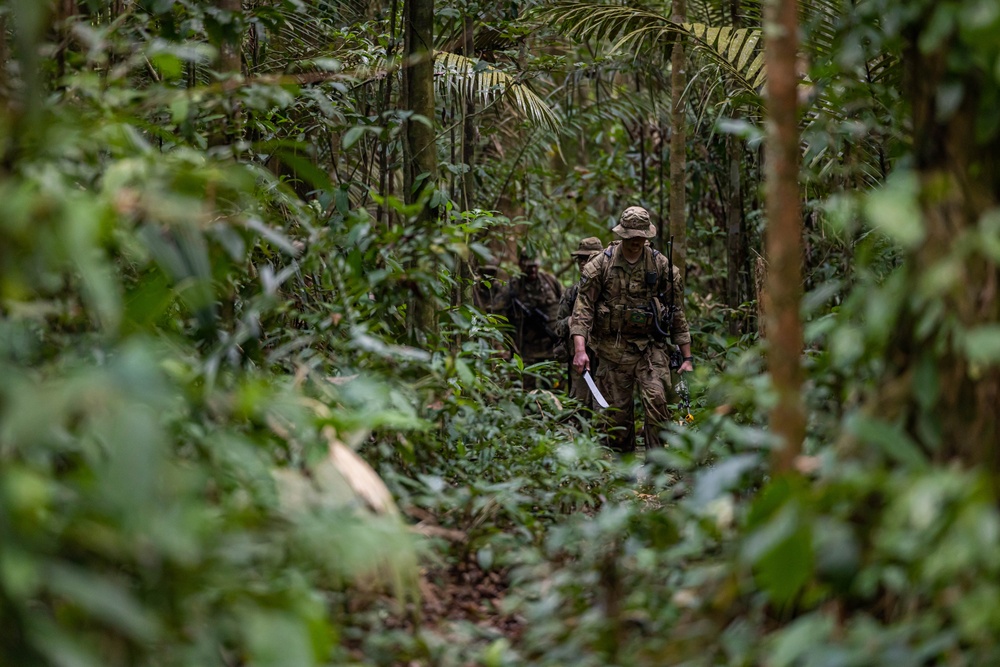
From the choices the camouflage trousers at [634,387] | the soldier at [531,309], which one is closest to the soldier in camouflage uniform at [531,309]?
the soldier at [531,309]

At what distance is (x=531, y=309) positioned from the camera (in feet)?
35.8

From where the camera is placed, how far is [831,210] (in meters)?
2.70

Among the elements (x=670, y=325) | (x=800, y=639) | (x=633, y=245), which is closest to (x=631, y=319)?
(x=670, y=325)

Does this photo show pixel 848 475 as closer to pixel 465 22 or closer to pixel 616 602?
pixel 616 602

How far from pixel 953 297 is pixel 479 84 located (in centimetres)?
598

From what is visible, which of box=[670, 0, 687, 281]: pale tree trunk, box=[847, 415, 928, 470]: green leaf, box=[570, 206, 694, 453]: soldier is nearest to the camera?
box=[847, 415, 928, 470]: green leaf

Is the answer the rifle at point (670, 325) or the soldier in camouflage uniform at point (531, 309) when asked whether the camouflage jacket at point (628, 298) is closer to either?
the rifle at point (670, 325)

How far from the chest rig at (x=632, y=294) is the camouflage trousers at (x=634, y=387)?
18cm

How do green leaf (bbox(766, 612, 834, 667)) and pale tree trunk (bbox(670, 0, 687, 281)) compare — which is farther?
pale tree trunk (bbox(670, 0, 687, 281))

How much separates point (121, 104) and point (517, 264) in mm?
8775

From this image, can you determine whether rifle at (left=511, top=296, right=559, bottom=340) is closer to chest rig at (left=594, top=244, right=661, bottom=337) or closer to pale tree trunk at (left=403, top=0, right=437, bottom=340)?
chest rig at (left=594, top=244, right=661, bottom=337)

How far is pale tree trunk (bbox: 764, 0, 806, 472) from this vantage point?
2463mm

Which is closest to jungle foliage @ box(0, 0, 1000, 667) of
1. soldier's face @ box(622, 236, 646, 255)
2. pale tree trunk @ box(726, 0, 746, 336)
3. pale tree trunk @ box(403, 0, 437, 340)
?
pale tree trunk @ box(403, 0, 437, 340)

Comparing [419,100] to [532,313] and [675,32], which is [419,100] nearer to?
[675,32]
